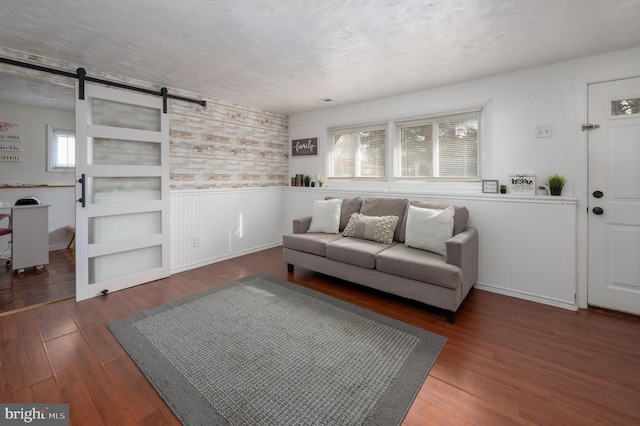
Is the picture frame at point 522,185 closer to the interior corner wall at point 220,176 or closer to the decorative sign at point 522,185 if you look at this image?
the decorative sign at point 522,185

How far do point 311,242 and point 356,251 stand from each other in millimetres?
661

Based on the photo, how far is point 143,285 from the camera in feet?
11.2

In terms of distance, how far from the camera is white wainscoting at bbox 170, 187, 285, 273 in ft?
12.8

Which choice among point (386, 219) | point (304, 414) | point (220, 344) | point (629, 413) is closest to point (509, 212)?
point (386, 219)

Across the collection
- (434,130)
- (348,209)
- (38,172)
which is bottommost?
(348,209)

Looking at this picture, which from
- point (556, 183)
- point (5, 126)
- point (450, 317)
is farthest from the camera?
point (5, 126)

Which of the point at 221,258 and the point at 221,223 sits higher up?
the point at 221,223

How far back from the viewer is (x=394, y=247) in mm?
3166

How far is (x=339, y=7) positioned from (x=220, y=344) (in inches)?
102

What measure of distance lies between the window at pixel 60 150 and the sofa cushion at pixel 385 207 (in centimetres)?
533

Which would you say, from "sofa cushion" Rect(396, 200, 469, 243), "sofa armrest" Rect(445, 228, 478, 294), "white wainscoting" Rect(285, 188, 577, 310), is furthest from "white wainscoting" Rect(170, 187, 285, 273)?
"sofa armrest" Rect(445, 228, 478, 294)

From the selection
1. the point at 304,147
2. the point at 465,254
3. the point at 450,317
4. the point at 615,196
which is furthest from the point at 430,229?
the point at 304,147

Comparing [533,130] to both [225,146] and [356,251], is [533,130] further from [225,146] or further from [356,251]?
[225,146]

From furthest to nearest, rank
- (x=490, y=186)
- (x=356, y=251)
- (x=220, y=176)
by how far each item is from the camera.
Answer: (x=220, y=176), (x=490, y=186), (x=356, y=251)
